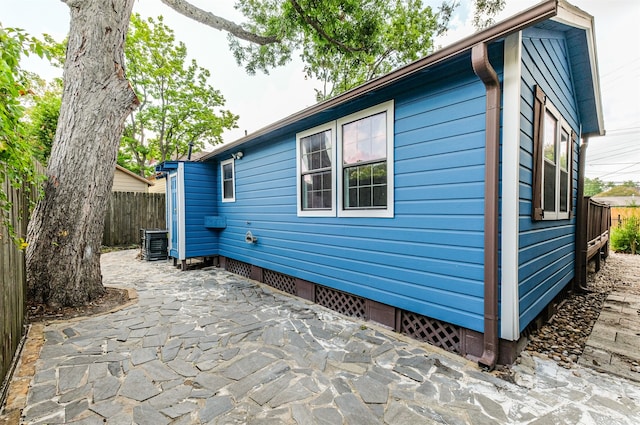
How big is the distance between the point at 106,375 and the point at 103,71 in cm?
383

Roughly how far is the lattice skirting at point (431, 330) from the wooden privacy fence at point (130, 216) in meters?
10.2

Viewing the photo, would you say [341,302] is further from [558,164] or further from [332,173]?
[558,164]

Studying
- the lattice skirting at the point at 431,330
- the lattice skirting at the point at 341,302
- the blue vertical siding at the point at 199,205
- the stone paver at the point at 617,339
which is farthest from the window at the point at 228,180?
the stone paver at the point at 617,339

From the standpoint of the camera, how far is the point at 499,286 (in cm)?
234

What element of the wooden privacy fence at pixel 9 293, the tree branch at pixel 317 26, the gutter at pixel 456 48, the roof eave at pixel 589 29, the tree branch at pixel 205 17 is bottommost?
the wooden privacy fence at pixel 9 293

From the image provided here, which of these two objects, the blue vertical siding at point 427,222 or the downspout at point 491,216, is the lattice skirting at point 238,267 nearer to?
the blue vertical siding at point 427,222

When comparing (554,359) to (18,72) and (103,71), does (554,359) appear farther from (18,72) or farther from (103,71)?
(103,71)

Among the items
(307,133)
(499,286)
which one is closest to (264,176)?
(307,133)

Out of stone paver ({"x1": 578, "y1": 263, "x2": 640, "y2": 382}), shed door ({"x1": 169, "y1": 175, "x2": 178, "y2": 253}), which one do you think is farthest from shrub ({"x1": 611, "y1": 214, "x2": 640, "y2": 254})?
shed door ({"x1": 169, "y1": 175, "x2": 178, "y2": 253})

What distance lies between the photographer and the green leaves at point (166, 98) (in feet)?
43.8

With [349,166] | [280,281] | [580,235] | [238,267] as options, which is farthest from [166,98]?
[580,235]

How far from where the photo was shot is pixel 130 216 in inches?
393

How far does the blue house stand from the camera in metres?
2.29

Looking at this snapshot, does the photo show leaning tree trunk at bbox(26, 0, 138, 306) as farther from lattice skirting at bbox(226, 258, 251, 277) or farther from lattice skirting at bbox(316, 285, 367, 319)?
lattice skirting at bbox(316, 285, 367, 319)
